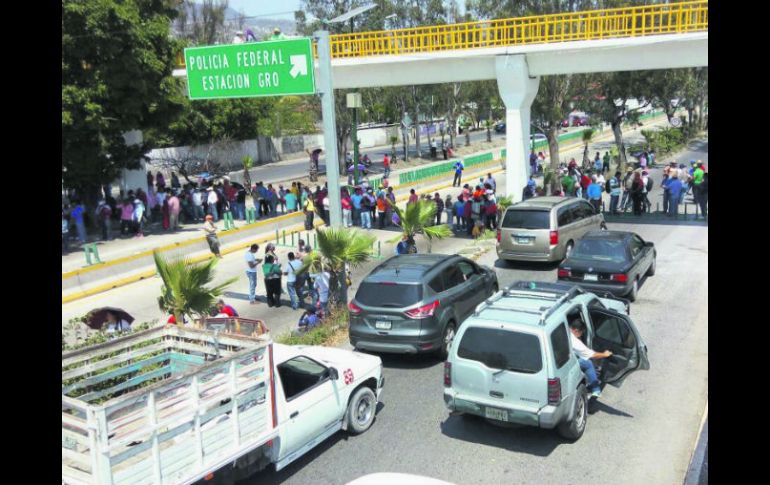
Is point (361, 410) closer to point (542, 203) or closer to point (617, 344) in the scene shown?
point (617, 344)

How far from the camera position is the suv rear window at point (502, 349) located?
797 centimetres

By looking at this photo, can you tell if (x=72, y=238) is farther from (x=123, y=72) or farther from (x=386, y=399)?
(x=386, y=399)

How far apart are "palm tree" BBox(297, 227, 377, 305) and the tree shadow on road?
4.83 metres

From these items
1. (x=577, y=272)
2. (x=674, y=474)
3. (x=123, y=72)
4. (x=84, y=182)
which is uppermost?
(x=123, y=72)

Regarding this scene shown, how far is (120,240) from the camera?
23219 millimetres

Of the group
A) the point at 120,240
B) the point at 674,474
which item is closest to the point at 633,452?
the point at 674,474

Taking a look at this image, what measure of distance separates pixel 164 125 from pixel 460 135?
54.6m

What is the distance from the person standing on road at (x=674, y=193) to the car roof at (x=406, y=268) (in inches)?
551

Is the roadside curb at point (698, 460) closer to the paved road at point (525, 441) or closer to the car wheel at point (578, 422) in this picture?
the paved road at point (525, 441)

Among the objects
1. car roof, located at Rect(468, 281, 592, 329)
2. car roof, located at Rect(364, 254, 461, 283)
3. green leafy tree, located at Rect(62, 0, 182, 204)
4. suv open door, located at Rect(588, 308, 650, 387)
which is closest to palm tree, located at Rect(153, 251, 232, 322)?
car roof, located at Rect(364, 254, 461, 283)

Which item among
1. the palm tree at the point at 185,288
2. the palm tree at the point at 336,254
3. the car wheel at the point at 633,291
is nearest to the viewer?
→ the palm tree at the point at 185,288

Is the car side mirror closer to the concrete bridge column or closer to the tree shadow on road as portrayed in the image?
the tree shadow on road

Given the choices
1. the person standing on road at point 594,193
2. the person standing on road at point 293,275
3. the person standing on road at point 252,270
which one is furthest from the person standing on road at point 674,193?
the person standing on road at point 252,270

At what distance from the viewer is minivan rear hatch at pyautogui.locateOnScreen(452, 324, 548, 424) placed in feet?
26.0
